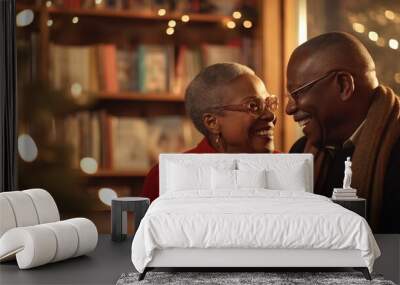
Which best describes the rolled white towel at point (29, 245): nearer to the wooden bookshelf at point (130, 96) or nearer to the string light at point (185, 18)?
the wooden bookshelf at point (130, 96)

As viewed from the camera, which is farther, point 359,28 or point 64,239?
point 359,28

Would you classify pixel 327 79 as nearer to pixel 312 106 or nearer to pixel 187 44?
pixel 312 106

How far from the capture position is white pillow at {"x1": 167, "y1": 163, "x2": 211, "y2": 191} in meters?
5.96

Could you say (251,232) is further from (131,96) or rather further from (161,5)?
(161,5)

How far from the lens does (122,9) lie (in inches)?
255

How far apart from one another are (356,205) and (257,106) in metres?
1.37

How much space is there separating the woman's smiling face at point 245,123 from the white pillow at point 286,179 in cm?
49

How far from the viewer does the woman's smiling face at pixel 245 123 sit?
645 centimetres

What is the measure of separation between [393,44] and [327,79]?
74 cm

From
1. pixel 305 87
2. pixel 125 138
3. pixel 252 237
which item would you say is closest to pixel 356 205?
pixel 305 87

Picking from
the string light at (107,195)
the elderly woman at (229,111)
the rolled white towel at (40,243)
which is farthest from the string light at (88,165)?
the rolled white towel at (40,243)

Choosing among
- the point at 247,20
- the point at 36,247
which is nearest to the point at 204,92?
the point at 247,20

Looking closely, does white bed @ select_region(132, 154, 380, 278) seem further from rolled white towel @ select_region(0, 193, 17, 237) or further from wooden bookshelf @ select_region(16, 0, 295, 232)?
wooden bookshelf @ select_region(16, 0, 295, 232)

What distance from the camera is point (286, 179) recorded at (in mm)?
5992
